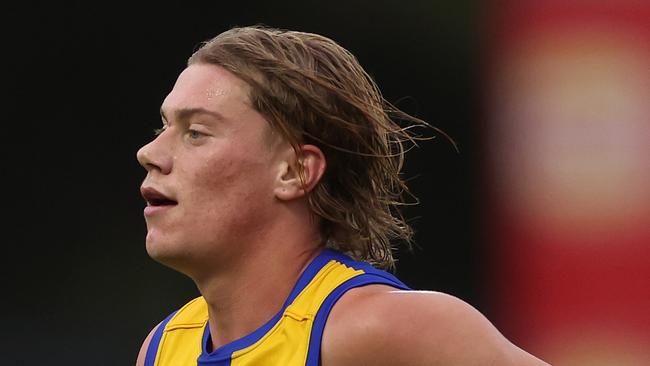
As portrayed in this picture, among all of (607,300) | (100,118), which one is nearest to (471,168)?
(607,300)

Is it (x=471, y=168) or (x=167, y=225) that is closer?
(x=167, y=225)

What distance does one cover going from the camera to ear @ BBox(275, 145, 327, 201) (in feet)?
6.76

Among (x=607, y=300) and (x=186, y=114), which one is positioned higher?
(x=186, y=114)

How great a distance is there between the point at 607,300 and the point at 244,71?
4.19ft

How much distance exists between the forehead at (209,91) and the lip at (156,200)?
0.16 m

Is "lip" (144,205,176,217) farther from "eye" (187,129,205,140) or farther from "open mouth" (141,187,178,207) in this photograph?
"eye" (187,129,205,140)

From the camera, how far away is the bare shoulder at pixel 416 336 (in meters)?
1.84

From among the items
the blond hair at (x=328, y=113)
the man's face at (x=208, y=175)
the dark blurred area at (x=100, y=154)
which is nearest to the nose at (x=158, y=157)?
the man's face at (x=208, y=175)

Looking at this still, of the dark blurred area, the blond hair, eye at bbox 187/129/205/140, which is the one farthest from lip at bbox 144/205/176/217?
the dark blurred area

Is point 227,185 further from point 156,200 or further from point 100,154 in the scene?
point 100,154

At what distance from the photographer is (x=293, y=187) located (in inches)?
81.4

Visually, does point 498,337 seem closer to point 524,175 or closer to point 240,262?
point 240,262

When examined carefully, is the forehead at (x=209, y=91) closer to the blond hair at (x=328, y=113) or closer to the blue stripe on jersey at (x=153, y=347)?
the blond hair at (x=328, y=113)

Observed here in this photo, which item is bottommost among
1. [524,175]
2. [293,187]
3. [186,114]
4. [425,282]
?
[425,282]
